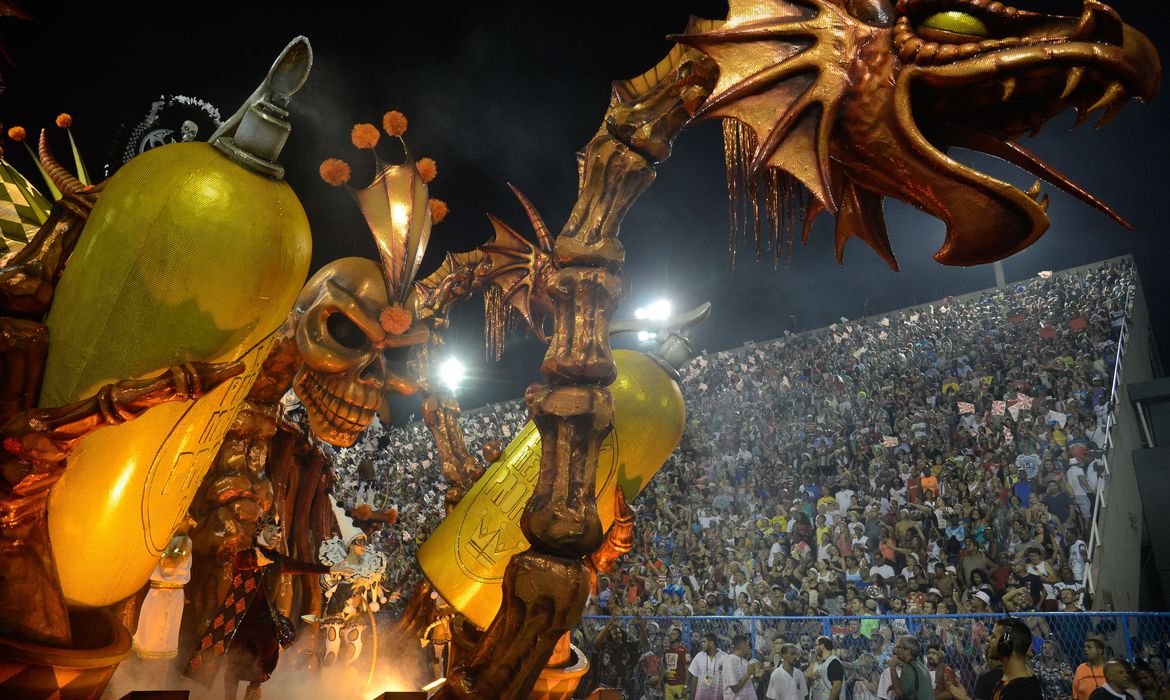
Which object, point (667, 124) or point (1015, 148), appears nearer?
point (1015, 148)

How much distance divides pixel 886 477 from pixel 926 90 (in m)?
10.5

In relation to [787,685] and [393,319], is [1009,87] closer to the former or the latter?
[393,319]

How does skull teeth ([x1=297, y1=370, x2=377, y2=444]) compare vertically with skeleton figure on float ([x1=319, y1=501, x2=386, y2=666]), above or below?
above

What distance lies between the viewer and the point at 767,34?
6.17 feet

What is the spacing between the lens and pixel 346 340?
3570 millimetres

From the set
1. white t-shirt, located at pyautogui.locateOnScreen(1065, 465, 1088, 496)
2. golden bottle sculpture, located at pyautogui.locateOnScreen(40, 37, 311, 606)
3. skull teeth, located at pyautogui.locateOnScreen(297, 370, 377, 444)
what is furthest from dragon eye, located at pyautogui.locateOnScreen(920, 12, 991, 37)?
white t-shirt, located at pyautogui.locateOnScreen(1065, 465, 1088, 496)

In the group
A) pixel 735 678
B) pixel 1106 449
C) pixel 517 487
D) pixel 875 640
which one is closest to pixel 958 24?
pixel 517 487

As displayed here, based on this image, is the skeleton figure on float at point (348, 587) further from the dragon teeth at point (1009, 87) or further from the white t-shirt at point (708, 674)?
the dragon teeth at point (1009, 87)

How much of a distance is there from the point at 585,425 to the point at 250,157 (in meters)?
1.05

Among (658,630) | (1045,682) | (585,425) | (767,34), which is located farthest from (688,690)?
(767,34)

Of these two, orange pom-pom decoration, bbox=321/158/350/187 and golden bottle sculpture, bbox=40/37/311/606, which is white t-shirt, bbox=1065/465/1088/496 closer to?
orange pom-pom decoration, bbox=321/158/350/187

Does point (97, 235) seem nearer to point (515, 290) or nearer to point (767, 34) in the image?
point (767, 34)

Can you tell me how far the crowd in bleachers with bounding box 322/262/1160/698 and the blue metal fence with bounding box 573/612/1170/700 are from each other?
4 centimetres

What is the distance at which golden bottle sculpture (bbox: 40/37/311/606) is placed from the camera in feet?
5.23
